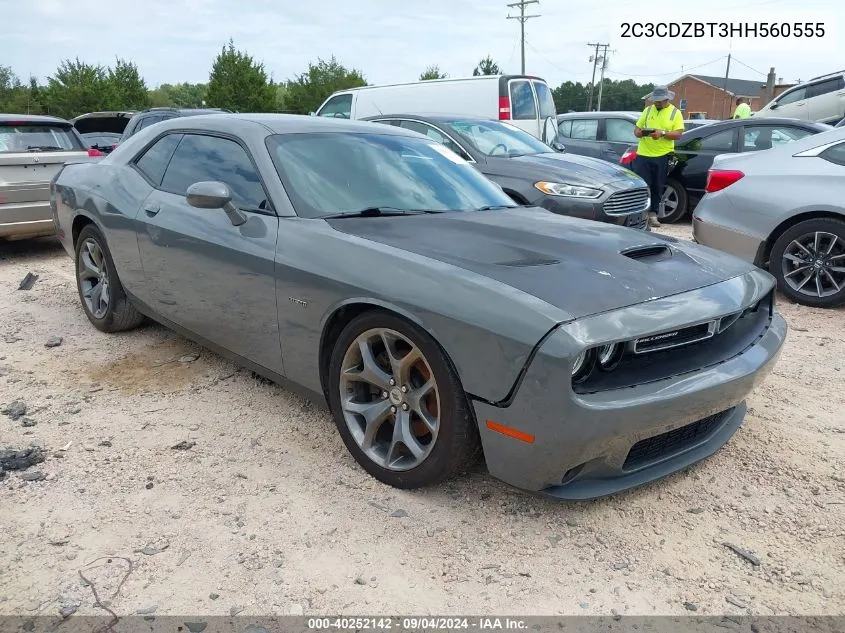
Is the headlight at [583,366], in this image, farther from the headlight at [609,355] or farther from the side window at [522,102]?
the side window at [522,102]

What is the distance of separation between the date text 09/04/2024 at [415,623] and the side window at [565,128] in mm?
10913

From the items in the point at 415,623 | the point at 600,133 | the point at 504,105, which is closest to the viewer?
the point at 415,623

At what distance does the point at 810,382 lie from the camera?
152 inches

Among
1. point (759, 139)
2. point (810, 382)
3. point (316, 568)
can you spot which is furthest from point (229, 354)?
point (759, 139)

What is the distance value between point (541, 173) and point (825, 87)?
37.4 ft

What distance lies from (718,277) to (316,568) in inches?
75.9

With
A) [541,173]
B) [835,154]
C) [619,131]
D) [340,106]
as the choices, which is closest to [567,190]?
[541,173]

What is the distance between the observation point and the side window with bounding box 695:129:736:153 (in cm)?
915

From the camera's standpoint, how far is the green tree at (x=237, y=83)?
3494 centimetres

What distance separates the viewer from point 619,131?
37.2 ft

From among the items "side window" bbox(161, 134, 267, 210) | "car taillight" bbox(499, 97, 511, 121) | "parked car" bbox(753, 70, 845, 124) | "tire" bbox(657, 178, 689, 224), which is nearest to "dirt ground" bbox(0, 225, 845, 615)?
"side window" bbox(161, 134, 267, 210)

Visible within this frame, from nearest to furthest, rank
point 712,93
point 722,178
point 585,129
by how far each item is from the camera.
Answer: point 722,178 < point 585,129 < point 712,93

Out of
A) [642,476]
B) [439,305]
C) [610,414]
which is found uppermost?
[439,305]

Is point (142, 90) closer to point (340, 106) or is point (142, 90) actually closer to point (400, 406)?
point (340, 106)
